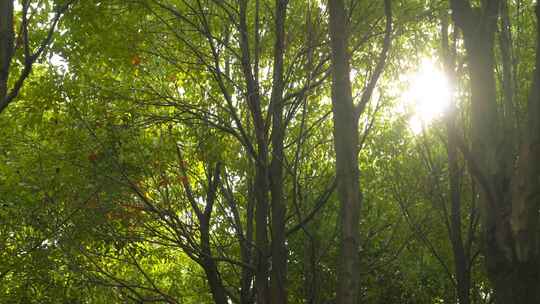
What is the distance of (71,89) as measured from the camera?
8.53m

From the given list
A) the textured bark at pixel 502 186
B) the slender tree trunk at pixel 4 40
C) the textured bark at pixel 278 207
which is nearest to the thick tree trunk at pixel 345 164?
the textured bark at pixel 502 186

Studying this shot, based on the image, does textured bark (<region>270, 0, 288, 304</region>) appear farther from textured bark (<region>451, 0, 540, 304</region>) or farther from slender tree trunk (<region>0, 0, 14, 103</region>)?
slender tree trunk (<region>0, 0, 14, 103</region>)

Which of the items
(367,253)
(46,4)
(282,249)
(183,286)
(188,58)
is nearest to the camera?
(282,249)

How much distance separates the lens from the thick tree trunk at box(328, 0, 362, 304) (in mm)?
4785

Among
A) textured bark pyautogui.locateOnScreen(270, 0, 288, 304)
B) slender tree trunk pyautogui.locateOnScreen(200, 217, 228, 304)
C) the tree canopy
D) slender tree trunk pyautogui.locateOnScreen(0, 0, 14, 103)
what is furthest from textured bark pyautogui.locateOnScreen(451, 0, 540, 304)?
slender tree trunk pyautogui.locateOnScreen(200, 217, 228, 304)

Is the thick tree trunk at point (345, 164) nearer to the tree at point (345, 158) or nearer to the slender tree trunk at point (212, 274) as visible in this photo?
the tree at point (345, 158)

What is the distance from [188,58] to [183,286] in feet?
30.6

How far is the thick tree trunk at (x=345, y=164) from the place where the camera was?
4785mm

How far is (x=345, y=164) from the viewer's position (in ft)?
16.4

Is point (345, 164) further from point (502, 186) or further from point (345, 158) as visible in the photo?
point (502, 186)

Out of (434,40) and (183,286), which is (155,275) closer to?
(183,286)

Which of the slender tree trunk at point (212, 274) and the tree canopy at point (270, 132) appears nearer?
the tree canopy at point (270, 132)

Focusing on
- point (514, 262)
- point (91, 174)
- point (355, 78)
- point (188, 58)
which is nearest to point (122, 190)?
point (91, 174)

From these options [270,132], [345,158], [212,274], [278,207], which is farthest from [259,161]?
[212,274]
